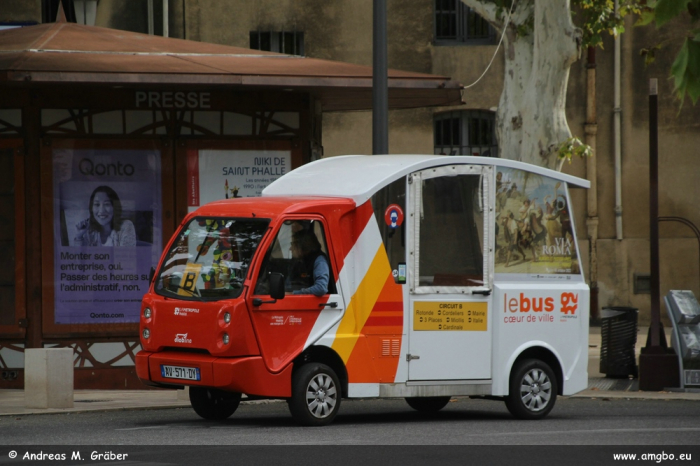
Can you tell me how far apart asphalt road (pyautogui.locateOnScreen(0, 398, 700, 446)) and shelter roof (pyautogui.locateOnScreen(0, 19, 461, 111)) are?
3.80 metres

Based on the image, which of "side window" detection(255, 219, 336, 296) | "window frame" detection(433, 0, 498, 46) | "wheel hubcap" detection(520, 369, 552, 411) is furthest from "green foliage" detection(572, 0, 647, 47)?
"side window" detection(255, 219, 336, 296)

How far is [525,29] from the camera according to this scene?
59.9 ft

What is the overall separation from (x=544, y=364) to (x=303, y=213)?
3.03 metres

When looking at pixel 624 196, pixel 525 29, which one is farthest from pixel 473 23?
pixel 525 29

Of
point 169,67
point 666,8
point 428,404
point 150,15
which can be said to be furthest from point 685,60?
point 150,15

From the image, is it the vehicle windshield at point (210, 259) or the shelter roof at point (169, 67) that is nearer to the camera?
the vehicle windshield at point (210, 259)

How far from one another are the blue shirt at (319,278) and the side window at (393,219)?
67 centimetres

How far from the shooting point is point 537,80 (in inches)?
698

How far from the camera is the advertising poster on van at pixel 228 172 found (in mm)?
15797

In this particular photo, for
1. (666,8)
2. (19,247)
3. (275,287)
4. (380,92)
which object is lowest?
(275,287)

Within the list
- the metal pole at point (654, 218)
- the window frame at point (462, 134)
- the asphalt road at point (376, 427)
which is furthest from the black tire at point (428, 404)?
the window frame at point (462, 134)

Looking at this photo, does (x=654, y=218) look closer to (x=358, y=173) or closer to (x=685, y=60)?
(x=358, y=173)

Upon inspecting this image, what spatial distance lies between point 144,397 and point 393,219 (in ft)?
14.4

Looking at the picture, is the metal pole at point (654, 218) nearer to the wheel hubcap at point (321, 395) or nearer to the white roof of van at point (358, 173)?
the white roof of van at point (358, 173)
